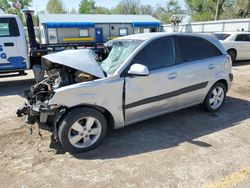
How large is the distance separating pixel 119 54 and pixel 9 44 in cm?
422

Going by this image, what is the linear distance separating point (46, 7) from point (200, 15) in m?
41.7

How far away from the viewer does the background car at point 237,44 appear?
438 inches

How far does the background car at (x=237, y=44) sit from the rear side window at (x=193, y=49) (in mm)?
6894

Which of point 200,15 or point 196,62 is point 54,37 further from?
point 200,15

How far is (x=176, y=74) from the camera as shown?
420 centimetres

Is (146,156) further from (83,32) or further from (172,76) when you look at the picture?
(83,32)

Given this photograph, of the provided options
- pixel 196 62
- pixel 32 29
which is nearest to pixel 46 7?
pixel 32 29

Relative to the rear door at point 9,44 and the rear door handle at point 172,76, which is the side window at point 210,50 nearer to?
the rear door handle at point 172,76

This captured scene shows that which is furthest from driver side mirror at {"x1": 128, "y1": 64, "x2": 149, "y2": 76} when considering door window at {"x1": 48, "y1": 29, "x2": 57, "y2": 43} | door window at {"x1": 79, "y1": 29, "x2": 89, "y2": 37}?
door window at {"x1": 79, "y1": 29, "x2": 89, "y2": 37}

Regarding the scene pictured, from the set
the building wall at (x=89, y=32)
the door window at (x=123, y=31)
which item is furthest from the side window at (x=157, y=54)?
the door window at (x=123, y=31)

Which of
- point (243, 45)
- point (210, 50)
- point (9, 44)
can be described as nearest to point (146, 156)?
point (210, 50)

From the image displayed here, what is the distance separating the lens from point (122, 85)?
369 cm

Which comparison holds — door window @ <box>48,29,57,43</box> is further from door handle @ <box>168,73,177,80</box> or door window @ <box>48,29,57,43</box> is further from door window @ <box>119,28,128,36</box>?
door handle @ <box>168,73,177,80</box>

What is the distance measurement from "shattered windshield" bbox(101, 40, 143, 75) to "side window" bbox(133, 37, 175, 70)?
19 centimetres
